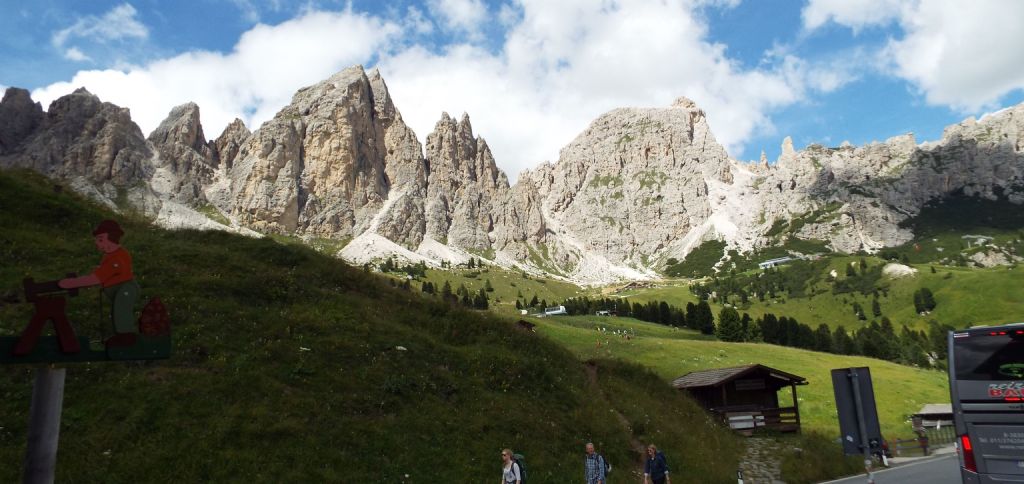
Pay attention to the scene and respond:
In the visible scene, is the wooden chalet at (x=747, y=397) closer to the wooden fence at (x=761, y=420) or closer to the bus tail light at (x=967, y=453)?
the wooden fence at (x=761, y=420)

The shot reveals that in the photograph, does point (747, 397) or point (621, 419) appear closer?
point (621, 419)

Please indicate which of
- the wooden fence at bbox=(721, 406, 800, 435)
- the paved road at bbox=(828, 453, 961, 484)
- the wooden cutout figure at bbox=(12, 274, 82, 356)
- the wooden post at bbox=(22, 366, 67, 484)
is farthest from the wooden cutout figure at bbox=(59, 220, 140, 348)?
the wooden fence at bbox=(721, 406, 800, 435)

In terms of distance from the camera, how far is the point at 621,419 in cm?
2836

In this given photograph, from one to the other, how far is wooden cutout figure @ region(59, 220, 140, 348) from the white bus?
51.6 feet

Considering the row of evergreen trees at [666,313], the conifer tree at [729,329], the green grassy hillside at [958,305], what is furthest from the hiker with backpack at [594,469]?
the green grassy hillside at [958,305]

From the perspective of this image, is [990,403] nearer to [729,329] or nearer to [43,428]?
[43,428]

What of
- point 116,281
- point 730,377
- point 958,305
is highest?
point 958,305

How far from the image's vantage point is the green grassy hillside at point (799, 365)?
176ft

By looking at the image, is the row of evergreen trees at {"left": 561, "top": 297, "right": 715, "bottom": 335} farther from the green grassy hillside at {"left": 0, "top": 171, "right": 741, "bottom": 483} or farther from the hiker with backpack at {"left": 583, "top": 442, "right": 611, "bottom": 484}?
the hiker with backpack at {"left": 583, "top": 442, "right": 611, "bottom": 484}

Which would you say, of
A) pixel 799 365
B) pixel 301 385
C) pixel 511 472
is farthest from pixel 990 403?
pixel 799 365

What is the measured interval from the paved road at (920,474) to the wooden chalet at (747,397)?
27.6 ft

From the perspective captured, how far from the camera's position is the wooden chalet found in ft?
126

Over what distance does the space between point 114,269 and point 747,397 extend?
40.5 m

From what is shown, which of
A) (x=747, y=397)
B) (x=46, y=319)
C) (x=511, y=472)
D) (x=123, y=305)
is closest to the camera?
(x=46, y=319)
